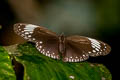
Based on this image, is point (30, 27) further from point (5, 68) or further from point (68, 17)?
point (68, 17)

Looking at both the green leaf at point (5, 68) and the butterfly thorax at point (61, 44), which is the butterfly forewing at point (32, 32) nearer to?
the butterfly thorax at point (61, 44)

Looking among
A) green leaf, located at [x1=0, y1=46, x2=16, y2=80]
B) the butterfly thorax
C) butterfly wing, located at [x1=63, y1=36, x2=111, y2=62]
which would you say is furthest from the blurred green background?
green leaf, located at [x1=0, y1=46, x2=16, y2=80]

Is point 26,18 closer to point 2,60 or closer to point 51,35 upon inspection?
point 51,35

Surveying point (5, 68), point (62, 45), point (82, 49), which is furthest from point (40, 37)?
point (5, 68)

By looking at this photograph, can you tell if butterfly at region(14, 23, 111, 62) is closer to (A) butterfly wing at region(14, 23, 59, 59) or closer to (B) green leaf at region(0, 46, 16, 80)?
(A) butterfly wing at region(14, 23, 59, 59)

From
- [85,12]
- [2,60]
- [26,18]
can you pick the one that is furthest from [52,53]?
[85,12]

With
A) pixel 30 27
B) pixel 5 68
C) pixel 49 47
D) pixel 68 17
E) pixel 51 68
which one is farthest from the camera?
pixel 68 17
